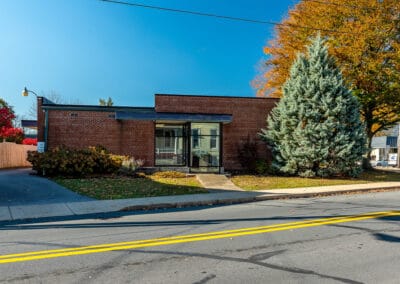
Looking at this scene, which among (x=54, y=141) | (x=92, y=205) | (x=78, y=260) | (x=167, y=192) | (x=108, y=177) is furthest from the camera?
(x=54, y=141)

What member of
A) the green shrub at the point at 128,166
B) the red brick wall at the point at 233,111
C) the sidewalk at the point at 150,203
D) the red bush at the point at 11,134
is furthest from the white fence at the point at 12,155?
the sidewalk at the point at 150,203

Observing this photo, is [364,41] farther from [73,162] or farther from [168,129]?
[73,162]

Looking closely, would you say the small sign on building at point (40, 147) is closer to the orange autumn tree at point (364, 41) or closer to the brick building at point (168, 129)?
the brick building at point (168, 129)

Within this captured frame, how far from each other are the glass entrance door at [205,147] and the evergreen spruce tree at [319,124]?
11.4 feet

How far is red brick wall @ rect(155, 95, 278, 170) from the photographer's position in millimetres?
20609

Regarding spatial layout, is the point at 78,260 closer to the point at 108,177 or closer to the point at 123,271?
the point at 123,271

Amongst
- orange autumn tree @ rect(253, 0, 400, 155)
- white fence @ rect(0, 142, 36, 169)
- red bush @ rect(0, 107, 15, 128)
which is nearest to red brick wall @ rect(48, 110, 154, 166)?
white fence @ rect(0, 142, 36, 169)

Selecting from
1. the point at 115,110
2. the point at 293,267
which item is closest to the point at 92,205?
the point at 293,267

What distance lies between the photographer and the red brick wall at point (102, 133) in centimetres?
1936

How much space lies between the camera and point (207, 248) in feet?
18.7

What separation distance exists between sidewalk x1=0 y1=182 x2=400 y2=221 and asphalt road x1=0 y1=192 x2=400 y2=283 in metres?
0.80

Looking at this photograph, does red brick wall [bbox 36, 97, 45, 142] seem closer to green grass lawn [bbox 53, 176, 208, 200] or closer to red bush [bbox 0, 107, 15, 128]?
green grass lawn [bbox 53, 176, 208, 200]

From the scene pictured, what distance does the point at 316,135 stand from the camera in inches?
705

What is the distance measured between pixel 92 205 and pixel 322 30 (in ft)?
59.9
